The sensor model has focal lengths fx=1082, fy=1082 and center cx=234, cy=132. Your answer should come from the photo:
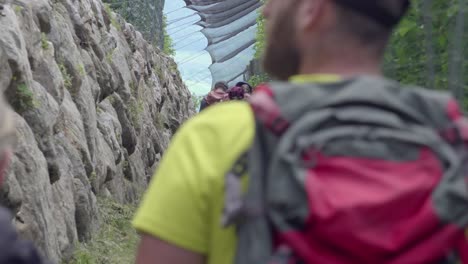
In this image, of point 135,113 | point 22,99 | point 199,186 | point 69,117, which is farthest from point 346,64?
point 135,113

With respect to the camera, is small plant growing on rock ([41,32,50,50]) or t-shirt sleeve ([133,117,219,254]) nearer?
t-shirt sleeve ([133,117,219,254])

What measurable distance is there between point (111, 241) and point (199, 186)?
9550mm

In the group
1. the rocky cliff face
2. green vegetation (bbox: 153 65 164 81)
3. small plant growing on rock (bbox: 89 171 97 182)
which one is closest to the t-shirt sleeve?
the rocky cliff face

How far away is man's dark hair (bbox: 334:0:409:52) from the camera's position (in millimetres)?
2438

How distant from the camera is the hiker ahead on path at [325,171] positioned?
2270 millimetres

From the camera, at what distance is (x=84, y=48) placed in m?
14.4

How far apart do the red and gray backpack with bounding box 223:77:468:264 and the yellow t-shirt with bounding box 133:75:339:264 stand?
0.14 ft

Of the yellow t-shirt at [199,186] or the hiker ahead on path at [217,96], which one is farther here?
the hiker ahead on path at [217,96]

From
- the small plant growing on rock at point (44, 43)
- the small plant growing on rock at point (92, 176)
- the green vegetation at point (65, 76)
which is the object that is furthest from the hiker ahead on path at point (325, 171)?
the small plant growing on rock at point (92, 176)

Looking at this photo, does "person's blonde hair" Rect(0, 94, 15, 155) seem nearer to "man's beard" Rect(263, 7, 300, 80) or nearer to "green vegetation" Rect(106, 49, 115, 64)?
"man's beard" Rect(263, 7, 300, 80)

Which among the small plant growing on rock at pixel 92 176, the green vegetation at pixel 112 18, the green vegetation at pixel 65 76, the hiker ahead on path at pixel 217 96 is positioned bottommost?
the green vegetation at pixel 112 18

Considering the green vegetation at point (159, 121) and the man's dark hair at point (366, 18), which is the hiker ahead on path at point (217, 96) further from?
the green vegetation at point (159, 121)

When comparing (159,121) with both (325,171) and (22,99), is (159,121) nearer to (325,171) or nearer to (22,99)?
(22,99)

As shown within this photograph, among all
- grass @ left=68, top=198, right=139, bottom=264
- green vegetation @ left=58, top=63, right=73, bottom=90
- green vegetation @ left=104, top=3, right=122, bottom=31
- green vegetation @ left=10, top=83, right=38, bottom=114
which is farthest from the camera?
green vegetation @ left=104, top=3, right=122, bottom=31
